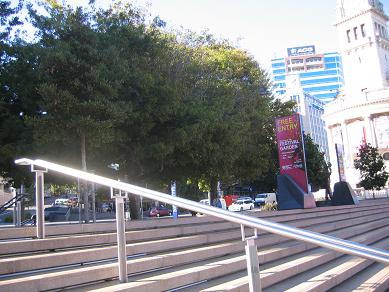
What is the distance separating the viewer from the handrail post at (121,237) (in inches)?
180

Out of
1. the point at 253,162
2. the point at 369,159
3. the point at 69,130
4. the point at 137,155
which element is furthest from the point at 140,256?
the point at 369,159

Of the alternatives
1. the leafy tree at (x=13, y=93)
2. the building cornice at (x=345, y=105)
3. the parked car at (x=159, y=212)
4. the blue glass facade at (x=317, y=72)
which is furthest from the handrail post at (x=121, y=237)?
the blue glass facade at (x=317, y=72)

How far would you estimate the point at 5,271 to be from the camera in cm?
436

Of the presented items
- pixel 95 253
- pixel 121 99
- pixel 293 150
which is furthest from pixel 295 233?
pixel 293 150

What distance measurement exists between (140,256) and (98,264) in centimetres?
79

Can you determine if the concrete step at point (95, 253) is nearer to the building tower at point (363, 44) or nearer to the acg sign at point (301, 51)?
the building tower at point (363, 44)

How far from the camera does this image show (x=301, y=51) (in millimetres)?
158875

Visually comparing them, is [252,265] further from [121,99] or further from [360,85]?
[360,85]

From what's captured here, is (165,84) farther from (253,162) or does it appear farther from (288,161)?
(253,162)

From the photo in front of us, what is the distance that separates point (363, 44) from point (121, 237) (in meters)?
74.4

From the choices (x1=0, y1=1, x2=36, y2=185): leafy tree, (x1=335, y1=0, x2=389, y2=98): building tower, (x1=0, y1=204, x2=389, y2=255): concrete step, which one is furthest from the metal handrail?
(x1=335, y1=0, x2=389, y2=98): building tower

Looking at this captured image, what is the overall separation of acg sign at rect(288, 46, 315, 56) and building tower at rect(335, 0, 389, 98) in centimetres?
8283

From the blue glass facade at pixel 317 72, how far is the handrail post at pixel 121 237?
14845 cm

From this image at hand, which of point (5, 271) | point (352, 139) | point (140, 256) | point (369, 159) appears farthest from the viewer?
point (352, 139)
